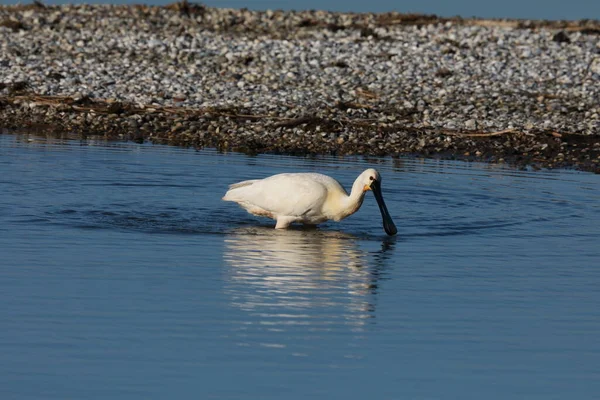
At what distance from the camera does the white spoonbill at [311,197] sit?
1370 centimetres

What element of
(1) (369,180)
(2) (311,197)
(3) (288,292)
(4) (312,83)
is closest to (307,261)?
(3) (288,292)

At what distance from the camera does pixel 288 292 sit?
10180 mm

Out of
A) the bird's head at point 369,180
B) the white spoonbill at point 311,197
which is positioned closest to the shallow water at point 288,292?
the white spoonbill at point 311,197

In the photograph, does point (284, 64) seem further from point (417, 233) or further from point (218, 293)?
point (218, 293)

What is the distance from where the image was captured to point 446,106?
79.0 feet

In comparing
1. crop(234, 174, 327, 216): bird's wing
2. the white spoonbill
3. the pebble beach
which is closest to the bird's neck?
the white spoonbill

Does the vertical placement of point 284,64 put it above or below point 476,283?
above

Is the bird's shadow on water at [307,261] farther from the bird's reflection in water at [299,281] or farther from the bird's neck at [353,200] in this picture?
the bird's neck at [353,200]

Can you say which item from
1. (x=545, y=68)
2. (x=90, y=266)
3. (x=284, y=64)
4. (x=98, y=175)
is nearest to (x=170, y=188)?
(x=98, y=175)

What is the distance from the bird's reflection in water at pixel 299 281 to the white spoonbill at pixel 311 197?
0.20m

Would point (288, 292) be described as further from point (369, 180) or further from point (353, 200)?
point (369, 180)

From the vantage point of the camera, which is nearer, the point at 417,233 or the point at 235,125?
the point at 417,233

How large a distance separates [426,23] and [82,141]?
14.9 m

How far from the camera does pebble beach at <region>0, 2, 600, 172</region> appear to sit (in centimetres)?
2186
